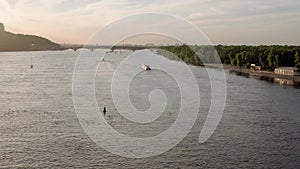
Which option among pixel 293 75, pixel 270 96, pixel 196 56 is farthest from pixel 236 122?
pixel 196 56

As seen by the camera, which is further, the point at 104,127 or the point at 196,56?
the point at 196,56

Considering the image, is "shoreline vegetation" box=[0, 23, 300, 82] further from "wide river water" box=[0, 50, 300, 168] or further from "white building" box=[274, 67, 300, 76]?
"wide river water" box=[0, 50, 300, 168]

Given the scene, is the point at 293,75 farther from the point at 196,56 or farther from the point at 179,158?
the point at 179,158

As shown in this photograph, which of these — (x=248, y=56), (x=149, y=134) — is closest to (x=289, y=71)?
(x=248, y=56)

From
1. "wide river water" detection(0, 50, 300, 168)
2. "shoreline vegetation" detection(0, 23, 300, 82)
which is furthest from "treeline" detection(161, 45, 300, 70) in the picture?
"wide river water" detection(0, 50, 300, 168)

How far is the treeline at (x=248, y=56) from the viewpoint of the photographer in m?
39.7

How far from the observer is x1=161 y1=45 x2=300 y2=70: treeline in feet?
130

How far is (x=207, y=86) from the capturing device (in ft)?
90.2

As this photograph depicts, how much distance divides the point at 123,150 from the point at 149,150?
771mm

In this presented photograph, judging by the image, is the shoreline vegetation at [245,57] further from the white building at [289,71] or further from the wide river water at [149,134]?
the wide river water at [149,134]

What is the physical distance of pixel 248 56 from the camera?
4525 cm

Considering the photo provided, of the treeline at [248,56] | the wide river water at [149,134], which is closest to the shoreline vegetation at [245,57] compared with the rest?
the treeline at [248,56]

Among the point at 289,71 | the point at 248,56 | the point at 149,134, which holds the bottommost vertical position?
the point at 149,134

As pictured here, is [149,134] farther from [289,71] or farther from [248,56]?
[248,56]
